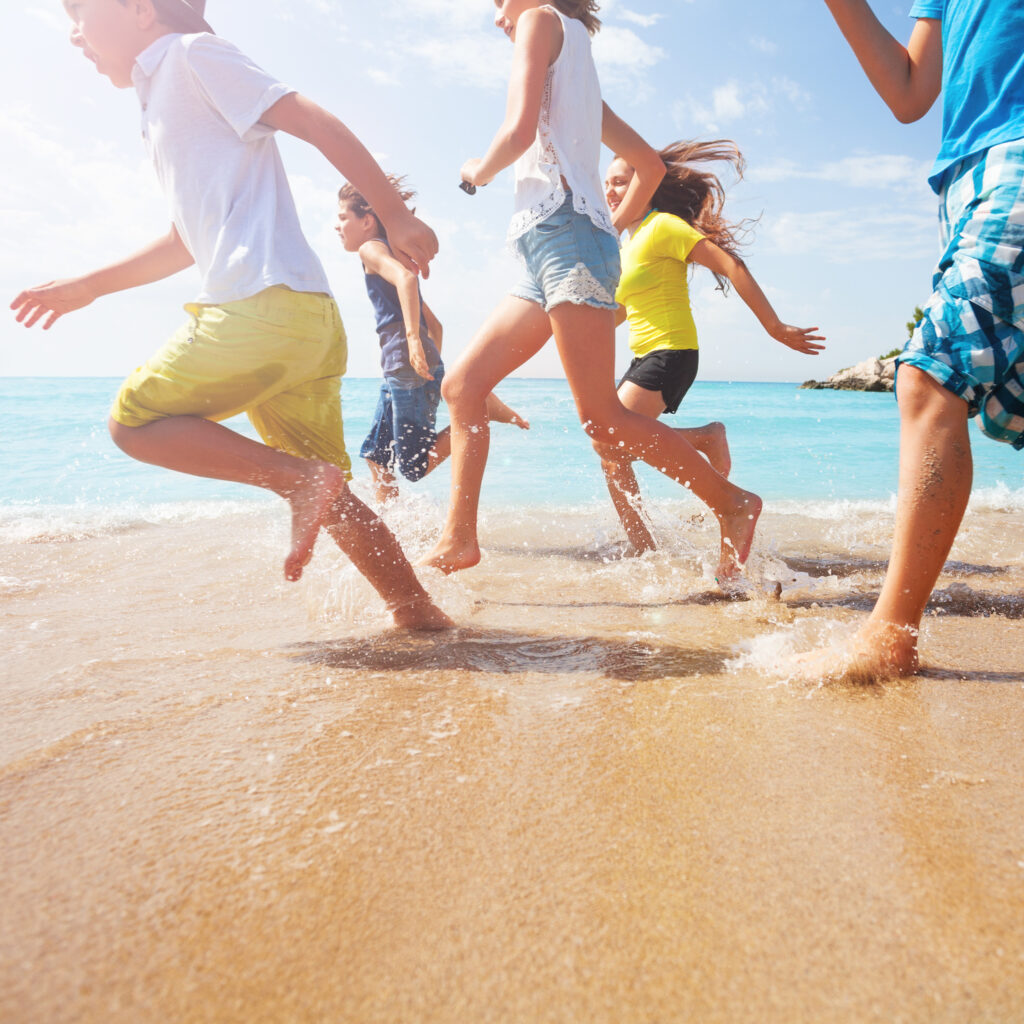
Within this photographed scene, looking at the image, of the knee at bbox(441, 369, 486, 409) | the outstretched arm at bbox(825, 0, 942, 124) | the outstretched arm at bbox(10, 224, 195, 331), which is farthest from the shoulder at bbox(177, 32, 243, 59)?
the outstretched arm at bbox(825, 0, 942, 124)

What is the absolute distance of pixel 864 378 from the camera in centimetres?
4269

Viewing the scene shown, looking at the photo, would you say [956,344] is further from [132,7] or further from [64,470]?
[64,470]

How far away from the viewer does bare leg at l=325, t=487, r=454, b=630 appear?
2191mm

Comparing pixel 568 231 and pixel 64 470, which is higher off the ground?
pixel 568 231

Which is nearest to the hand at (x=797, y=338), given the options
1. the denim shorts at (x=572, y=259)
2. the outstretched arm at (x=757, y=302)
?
the outstretched arm at (x=757, y=302)

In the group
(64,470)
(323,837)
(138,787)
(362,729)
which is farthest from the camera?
(64,470)

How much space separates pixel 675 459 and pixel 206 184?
70.9 inches

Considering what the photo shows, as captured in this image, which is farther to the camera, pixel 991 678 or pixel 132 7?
pixel 132 7

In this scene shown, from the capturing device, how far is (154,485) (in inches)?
284

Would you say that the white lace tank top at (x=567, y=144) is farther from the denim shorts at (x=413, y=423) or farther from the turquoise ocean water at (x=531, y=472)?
the turquoise ocean water at (x=531, y=472)

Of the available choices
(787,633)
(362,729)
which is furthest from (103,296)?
(787,633)

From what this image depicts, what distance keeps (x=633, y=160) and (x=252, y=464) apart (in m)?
2.08

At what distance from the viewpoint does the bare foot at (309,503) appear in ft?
6.79

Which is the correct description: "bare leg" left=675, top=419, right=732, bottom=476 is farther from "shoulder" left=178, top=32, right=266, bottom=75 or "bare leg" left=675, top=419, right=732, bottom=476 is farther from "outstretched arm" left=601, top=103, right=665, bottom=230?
"shoulder" left=178, top=32, right=266, bottom=75
